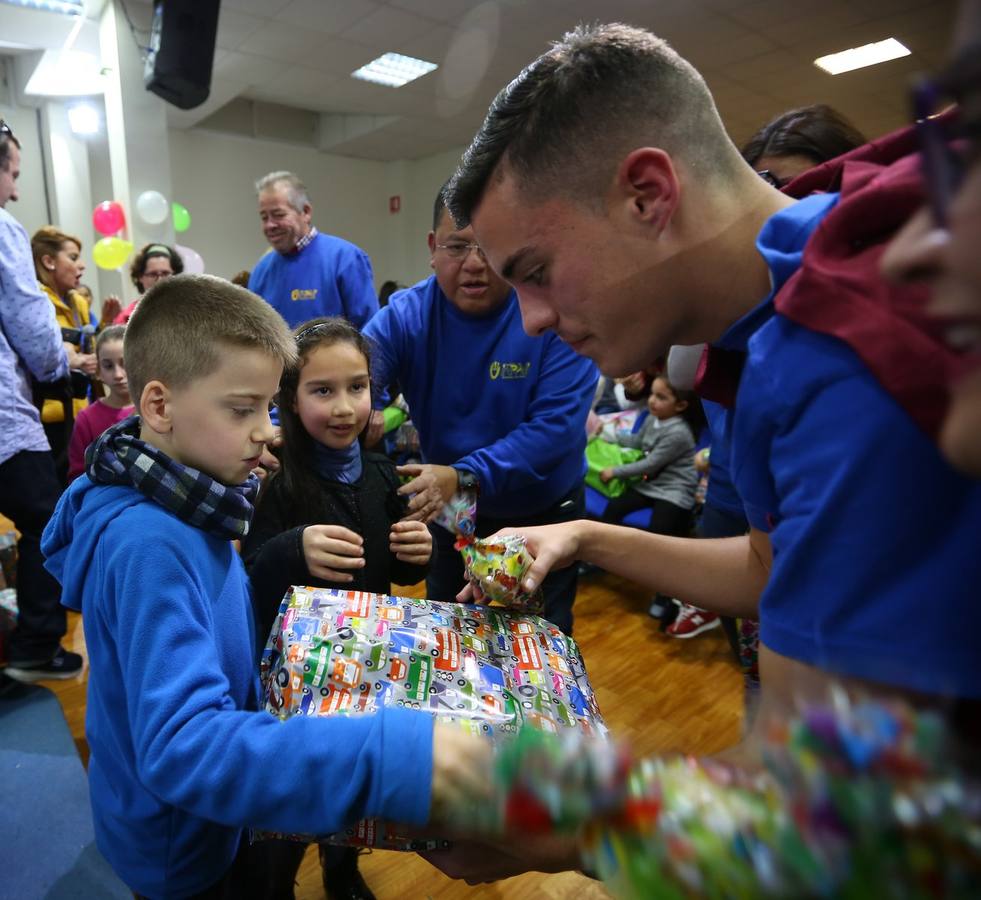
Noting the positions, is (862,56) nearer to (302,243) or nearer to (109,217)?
(302,243)

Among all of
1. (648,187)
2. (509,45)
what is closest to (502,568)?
(648,187)

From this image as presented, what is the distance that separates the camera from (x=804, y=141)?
69.6 inches

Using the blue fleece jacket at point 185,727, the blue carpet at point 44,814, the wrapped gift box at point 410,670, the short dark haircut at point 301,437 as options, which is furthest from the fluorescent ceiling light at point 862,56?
the blue carpet at point 44,814

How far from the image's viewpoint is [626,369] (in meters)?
0.96

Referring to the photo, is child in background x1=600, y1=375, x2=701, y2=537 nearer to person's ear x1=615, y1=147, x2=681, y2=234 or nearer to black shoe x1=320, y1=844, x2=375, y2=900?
black shoe x1=320, y1=844, x2=375, y2=900

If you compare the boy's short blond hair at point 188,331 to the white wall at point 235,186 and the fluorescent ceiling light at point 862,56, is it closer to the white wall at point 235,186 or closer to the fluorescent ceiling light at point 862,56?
the fluorescent ceiling light at point 862,56

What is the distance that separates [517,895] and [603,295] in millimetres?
1626

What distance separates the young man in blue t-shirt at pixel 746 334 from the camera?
43cm

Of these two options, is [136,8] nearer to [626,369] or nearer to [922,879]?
[626,369]

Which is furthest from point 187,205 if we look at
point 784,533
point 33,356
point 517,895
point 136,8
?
point 784,533

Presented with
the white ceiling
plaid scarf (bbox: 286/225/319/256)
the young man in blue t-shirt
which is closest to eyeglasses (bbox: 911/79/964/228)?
the young man in blue t-shirt

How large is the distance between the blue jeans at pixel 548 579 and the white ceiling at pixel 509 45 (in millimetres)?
4368

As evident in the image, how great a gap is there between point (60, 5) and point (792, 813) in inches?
320

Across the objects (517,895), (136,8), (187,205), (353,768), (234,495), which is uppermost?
(136,8)
